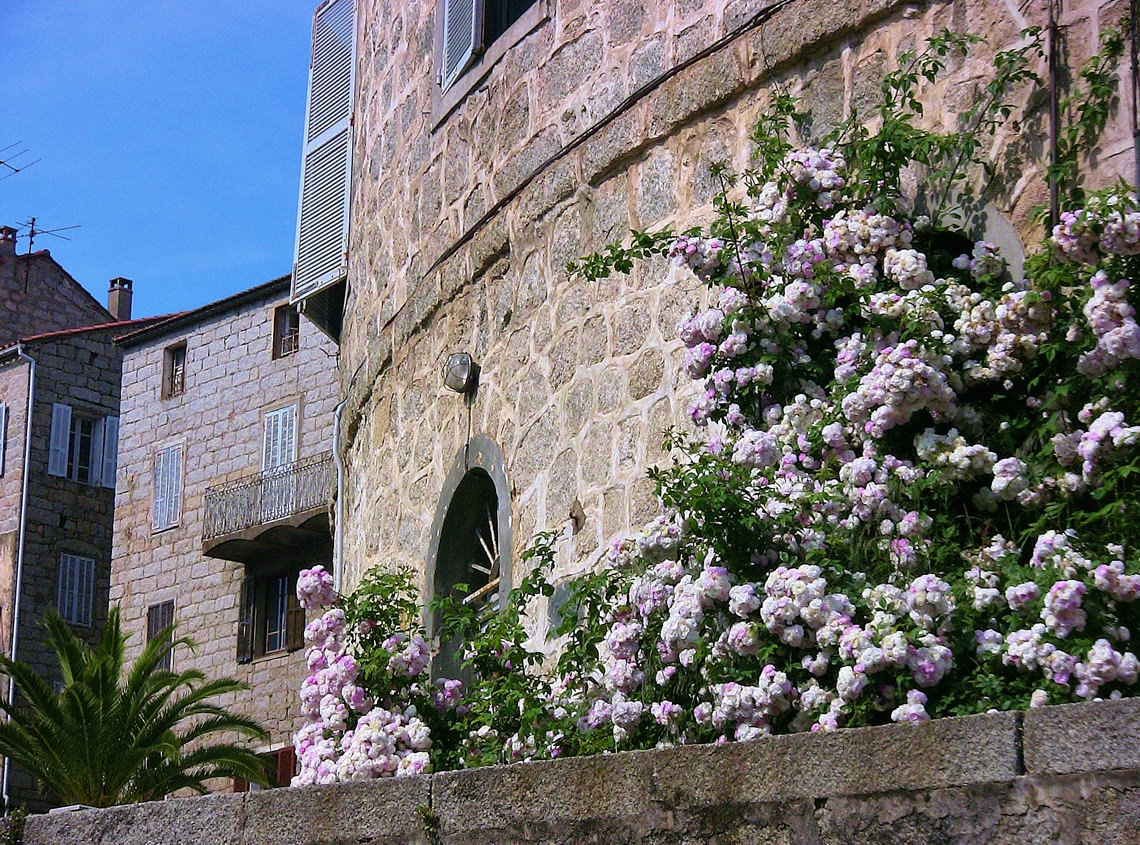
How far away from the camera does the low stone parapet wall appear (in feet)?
11.0

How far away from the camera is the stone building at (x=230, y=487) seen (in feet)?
84.2

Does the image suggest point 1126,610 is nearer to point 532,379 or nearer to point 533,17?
point 532,379

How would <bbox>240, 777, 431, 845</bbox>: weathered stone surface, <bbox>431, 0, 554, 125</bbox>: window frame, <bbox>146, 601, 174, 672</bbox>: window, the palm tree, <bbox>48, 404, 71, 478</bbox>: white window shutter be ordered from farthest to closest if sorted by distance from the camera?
1. <bbox>48, 404, 71, 478</bbox>: white window shutter
2. <bbox>146, 601, 174, 672</bbox>: window
3. the palm tree
4. <bbox>431, 0, 554, 125</bbox>: window frame
5. <bbox>240, 777, 431, 845</bbox>: weathered stone surface

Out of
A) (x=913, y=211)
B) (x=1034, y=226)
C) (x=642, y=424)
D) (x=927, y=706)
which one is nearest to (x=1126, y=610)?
(x=927, y=706)

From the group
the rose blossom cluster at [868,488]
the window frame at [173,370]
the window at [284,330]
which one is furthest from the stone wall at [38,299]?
the rose blossom cluster at [868,488]

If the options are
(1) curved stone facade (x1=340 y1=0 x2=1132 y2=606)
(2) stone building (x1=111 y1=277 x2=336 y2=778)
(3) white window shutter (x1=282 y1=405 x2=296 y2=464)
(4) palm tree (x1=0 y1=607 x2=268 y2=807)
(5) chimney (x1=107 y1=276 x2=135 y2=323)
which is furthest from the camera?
(5) chimney (x1=107 y1=276 x2=135 y2=323)

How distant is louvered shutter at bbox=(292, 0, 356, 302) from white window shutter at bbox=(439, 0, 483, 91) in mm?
2385

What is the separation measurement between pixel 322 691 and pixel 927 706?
10.6 feet

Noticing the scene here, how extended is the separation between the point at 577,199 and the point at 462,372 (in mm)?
1218

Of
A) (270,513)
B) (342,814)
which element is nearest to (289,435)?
(270,513)

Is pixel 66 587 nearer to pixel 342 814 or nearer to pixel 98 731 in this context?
pixel 98 731

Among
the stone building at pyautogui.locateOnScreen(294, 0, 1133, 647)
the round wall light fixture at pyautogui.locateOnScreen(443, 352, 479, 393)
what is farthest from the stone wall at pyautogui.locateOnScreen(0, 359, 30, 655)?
the round wall light fixture at pyautogui.locateOnScreen(443, 352, 479, 393)

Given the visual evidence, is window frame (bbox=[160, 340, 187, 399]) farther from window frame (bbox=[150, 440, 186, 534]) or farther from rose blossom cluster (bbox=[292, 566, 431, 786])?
rose blossom cluster (bbox=[292, 566, 431, 786])

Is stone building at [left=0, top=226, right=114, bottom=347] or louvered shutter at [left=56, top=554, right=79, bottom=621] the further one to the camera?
stone building at [left=0, top=226, right=114, bottom=347]
